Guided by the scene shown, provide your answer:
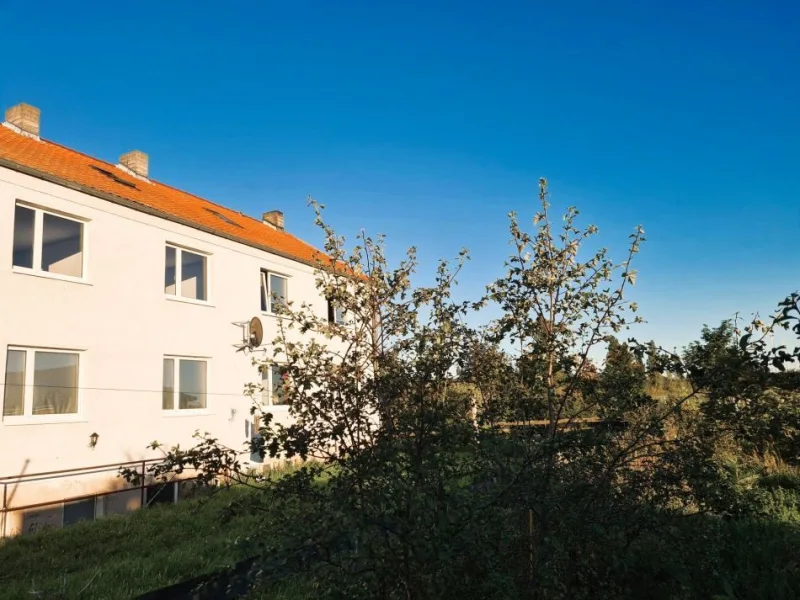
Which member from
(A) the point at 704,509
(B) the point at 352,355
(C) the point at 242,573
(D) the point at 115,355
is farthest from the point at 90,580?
(D) the point at 115,355

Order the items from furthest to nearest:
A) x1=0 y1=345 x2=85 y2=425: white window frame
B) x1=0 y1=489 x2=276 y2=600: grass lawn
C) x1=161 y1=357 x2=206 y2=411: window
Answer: x1=161 y1=357 x2=206 y2=411: window
x1=0 y1=345 x2=85 y2=425: white window frame
x1=0 y1=489 x2=276 y2=600: grass lawn

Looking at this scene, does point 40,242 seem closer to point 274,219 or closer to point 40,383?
point 40,383

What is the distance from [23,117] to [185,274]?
18.2 feet

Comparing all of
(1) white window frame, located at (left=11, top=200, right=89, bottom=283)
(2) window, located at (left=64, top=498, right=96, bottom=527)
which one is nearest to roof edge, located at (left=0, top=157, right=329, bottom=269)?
(1) white window frame, located at (left=11, top=200, right=89, bottom=283)

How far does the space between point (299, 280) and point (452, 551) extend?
15.8 metres

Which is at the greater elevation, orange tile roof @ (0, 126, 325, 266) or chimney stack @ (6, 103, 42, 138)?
chimney stack @ (6, 103, 42, 138)

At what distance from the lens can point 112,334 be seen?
11.5 meters

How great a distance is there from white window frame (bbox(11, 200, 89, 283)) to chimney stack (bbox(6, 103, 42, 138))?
4.34 meters

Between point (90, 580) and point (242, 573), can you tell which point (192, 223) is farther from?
point (242, 573)

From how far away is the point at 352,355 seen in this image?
3824mm

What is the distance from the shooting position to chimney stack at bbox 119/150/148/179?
16625 mm

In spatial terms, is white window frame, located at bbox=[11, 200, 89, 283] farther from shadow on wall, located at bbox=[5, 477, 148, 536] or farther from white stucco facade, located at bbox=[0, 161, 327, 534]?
shadow on wall, located at bbox=[5, 477, 148, 536]

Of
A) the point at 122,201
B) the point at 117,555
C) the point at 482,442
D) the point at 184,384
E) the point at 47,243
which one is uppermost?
the point at 122,201

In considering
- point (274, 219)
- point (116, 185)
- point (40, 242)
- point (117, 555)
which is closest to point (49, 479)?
point (117, 555)
